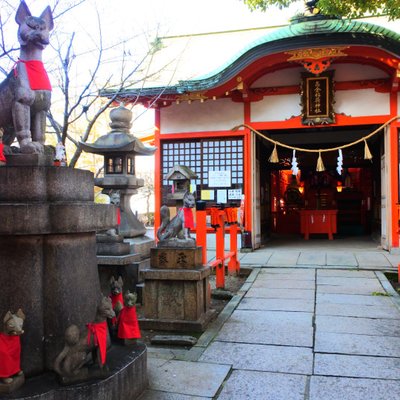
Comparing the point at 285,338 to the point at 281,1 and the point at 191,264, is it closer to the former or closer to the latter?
the point at 191,264

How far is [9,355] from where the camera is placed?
2781 mm

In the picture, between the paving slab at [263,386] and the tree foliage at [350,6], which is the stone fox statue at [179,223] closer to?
the paving slab at [263,386]

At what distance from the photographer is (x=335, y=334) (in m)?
5.20

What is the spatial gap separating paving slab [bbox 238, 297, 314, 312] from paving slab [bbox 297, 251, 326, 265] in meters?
3.17

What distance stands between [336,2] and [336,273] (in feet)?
17.6

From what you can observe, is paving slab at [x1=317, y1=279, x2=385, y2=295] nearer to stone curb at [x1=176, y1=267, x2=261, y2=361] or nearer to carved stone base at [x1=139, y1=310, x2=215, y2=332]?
stone curb at [x1=176, y1=267, x2=261, y2=361]

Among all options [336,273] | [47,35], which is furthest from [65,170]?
[336,273]

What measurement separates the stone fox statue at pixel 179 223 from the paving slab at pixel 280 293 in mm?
1936

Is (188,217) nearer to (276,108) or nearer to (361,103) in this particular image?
(276,108)

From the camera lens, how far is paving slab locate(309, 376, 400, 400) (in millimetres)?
3535

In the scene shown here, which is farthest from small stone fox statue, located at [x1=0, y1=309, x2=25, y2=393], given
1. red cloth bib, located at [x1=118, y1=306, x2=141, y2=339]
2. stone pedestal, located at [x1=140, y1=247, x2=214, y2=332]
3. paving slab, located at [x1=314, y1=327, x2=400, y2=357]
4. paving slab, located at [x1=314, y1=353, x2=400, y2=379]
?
paving slab, located at [x1=314, y1=327, x2=400, y2=357]

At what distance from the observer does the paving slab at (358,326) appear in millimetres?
5270

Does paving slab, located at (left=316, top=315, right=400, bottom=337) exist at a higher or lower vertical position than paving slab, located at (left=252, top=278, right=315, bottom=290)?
lower

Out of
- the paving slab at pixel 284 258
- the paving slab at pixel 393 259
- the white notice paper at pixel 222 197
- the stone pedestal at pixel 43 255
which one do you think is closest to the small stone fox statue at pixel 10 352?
the stone pedestal at pixel 43 255
